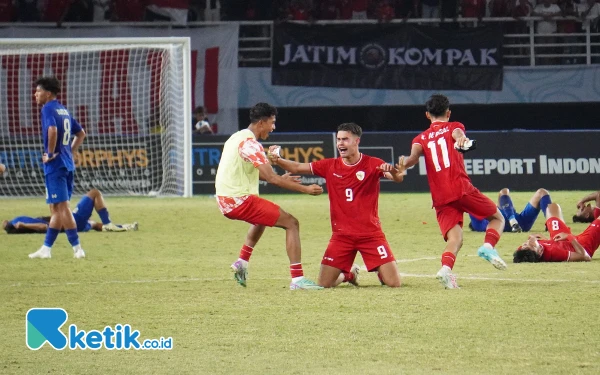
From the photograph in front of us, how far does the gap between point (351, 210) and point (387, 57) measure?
18.7m

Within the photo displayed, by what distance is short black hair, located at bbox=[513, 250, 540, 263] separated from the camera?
11492mm

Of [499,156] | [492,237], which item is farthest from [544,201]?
[499,156]

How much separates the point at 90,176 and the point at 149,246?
30.3ft

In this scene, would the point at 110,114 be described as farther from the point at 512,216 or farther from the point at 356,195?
the point at 356,195

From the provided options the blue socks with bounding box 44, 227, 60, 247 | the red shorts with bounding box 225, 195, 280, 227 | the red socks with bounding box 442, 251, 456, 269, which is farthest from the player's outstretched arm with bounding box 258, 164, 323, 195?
the blue socks with bounding box 44, 227, 60, 247

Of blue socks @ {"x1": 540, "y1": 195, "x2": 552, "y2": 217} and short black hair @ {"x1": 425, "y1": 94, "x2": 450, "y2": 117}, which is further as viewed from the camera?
blue socks @ {"x1": 540, "y1": 195, "x2": 552, "y2": 217}

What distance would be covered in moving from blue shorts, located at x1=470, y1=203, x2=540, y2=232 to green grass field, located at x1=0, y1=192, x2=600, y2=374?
1.54 metres

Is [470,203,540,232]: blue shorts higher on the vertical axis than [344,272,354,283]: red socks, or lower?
lower

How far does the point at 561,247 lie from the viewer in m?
11.6

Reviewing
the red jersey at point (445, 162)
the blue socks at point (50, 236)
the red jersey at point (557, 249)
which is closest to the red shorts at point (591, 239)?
the red jersey at point (557, 249)

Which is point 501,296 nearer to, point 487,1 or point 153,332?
point 153,332

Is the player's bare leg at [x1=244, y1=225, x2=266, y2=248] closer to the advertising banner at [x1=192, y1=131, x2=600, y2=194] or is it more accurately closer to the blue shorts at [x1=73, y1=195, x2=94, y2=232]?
the blue shorts at [x1=73, y1=195, x2=94, y2=232]

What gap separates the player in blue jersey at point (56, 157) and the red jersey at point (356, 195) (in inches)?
167

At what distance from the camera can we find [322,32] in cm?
2822
